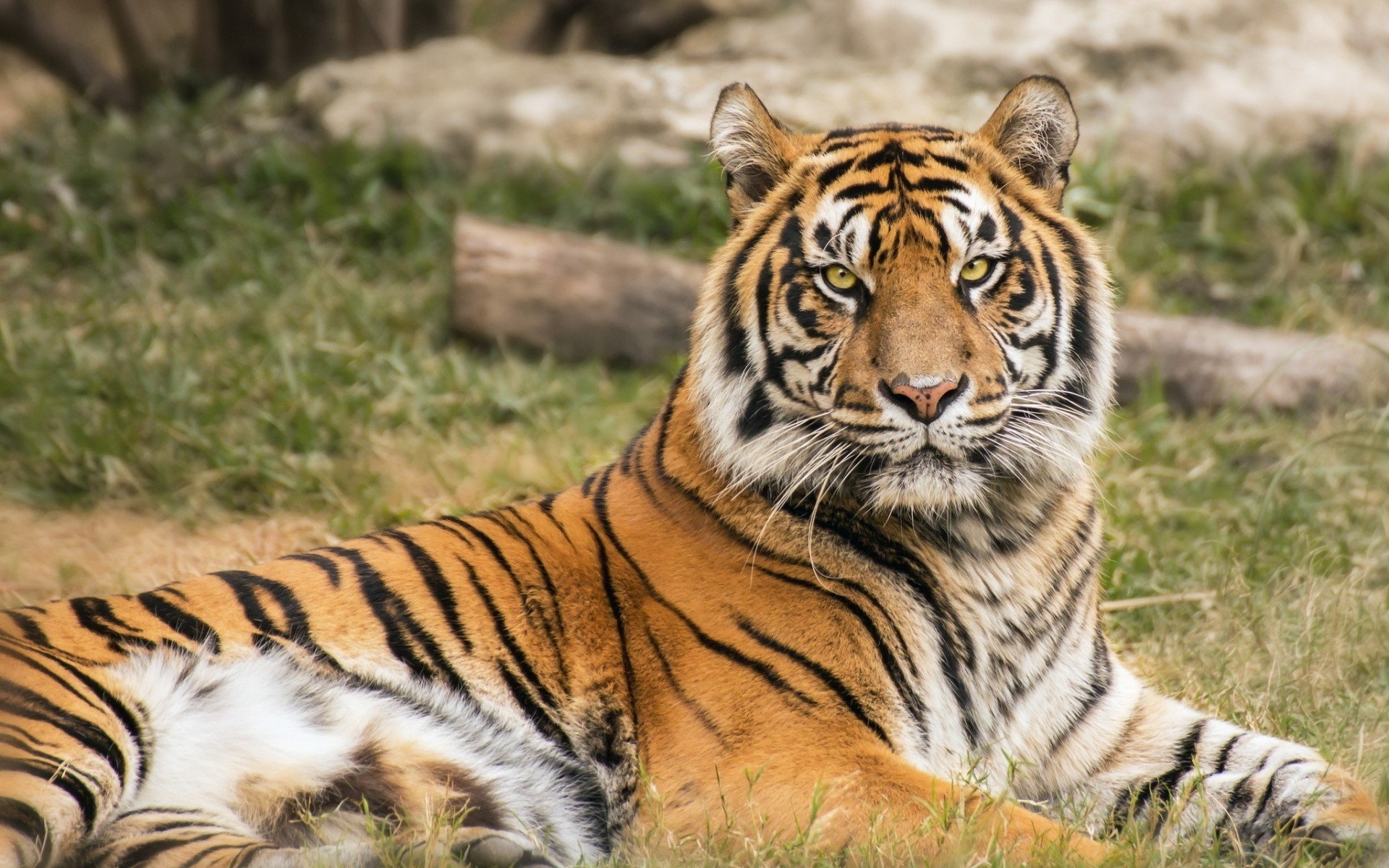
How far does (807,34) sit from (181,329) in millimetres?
3500

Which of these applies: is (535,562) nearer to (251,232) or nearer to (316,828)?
(316,828)

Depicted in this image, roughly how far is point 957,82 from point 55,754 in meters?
5.47

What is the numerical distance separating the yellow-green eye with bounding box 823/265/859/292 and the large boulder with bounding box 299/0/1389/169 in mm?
3906

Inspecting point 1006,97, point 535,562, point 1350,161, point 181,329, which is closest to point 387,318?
point 181,329

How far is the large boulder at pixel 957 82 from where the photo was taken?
6.81m

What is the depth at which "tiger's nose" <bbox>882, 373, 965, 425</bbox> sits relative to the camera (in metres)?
2.75

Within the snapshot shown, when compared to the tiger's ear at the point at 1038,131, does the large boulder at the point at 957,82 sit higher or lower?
lower

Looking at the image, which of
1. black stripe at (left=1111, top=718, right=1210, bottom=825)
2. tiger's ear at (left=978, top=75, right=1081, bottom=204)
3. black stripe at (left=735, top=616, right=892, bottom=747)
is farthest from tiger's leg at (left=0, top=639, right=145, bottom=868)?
tiger's ear at (left=978, top=75, right=1081, bottom=204)

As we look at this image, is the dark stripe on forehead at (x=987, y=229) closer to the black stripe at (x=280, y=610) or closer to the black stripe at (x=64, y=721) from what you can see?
the black stripe at (x=280, y=610)

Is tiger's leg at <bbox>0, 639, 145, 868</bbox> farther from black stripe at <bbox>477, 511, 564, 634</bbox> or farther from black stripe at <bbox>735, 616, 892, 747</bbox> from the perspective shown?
black stripe at <bbox>735, 616, 892, 747</bbox>

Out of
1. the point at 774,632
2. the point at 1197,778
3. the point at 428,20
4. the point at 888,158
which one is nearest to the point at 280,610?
the point at 774,632

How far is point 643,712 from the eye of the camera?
9.54ft

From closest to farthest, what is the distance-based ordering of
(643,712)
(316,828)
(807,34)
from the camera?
(316,828), (643,712), (807,34)

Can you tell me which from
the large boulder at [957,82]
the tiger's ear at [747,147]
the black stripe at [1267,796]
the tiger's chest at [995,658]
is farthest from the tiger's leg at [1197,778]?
the large boulder at [957,82]
